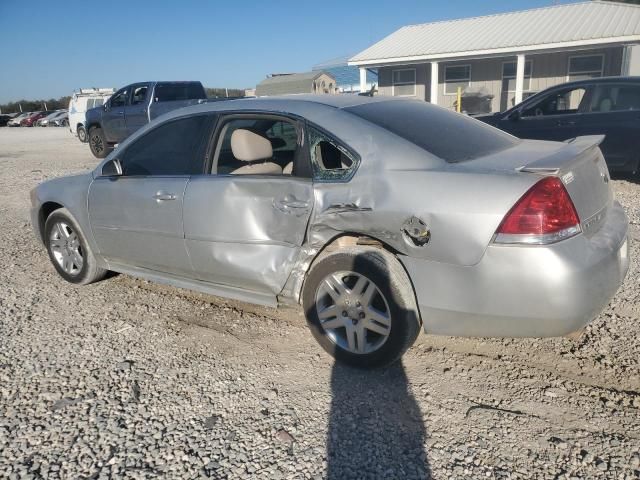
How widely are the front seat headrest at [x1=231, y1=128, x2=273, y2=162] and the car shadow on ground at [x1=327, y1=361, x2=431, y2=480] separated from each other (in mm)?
1476

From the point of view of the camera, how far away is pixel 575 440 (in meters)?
2.34

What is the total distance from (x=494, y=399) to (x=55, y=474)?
210cm

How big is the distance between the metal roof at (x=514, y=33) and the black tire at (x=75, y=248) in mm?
16788

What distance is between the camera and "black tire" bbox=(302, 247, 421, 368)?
2.73 meters

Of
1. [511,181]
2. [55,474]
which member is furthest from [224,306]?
[511,181]

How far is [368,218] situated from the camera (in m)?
2.76

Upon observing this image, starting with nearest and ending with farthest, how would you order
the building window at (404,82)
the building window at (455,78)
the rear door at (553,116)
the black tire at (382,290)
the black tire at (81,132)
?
the black tire at (382,290)
the rear door at (553,116)
the building window at (455,78)
the black tire at (81,132)
the building window at (404,82)

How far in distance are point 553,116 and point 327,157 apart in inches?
233

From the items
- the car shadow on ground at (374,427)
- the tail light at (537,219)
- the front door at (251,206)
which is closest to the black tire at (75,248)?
the front door at (251,206)

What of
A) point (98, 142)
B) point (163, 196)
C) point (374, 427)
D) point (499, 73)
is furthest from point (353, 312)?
point (499, 73)

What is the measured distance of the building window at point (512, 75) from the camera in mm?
18984

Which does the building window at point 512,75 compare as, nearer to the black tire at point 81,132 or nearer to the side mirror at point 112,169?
the black tire at point 81,132

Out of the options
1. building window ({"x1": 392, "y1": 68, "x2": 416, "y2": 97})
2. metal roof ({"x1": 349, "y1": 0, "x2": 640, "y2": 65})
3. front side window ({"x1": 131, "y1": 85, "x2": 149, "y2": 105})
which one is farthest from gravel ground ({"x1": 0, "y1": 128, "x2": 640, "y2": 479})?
building window ({"x1": 392, "y1": 68, "x2": 416, "y2": 97})

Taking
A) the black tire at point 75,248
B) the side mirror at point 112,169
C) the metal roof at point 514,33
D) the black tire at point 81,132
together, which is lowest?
the black tire at point 81,132
